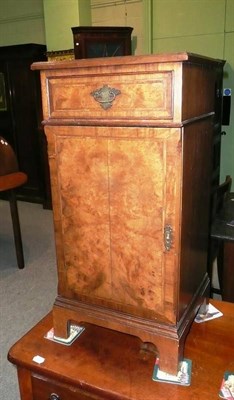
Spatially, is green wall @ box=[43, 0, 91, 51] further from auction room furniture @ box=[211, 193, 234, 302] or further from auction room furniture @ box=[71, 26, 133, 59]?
auction room furniture @ box=[211, 193, 234, 302]

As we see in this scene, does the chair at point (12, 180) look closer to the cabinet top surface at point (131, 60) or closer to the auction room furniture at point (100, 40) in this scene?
the auction room furniture at point (100, 40)

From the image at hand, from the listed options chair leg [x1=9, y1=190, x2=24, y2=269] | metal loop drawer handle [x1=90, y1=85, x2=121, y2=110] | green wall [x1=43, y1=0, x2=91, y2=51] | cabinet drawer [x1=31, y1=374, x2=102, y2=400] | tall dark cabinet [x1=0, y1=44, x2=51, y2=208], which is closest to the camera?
metal loop drawer handle [x1=90, y1=85, x2=121, y2=110]

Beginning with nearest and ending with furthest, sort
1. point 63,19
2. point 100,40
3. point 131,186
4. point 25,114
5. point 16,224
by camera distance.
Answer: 1. point 131,186
2. point 16,224
3. point 100,40
4. point 63,19
5. point 25,114

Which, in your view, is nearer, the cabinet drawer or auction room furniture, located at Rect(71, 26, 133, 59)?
the cabinet drawer

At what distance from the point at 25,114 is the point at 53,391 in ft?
13.0

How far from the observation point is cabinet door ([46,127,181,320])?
0.87 m

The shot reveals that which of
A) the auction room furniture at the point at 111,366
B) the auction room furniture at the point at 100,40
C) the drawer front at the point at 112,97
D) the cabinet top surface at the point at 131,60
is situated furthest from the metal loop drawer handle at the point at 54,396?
the auction room furniture at the point at 100,40

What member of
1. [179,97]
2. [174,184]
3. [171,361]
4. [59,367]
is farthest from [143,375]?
Result: [179,97]

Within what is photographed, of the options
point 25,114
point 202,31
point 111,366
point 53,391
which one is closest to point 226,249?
point 111,366

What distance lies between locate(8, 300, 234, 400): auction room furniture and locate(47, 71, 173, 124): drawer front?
0.71m

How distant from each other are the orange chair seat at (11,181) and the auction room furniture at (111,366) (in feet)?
5.32

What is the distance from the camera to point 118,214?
3.12 ft

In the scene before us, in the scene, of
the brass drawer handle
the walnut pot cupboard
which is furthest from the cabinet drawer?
the brass drawer handle

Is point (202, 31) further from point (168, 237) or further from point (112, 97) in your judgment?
point (168, 237)
